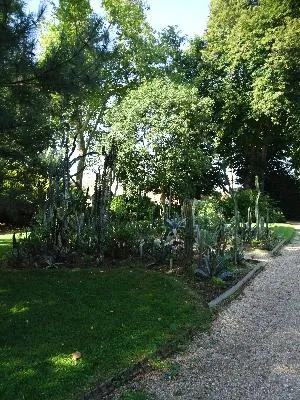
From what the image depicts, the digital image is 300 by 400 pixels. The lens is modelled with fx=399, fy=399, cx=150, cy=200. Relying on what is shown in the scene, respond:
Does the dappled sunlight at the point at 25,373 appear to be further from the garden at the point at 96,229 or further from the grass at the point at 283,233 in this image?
the grass at the point at 283,233

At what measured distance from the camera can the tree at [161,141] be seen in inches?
669

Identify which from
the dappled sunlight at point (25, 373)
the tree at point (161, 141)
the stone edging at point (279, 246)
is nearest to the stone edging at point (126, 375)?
the dappled sunlight at point (25, 373)

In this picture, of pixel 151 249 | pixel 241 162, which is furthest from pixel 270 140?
Result: pixel 151 249

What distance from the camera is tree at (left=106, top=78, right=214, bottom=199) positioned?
16984mm

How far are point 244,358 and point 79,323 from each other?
1.94 m

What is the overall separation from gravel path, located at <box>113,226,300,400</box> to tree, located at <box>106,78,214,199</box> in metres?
10.9

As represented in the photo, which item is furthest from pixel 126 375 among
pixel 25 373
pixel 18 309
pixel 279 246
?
pixel 279 246

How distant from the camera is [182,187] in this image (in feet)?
56.5

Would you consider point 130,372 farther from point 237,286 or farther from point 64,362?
point 237,286

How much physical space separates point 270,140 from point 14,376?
25.8 meters

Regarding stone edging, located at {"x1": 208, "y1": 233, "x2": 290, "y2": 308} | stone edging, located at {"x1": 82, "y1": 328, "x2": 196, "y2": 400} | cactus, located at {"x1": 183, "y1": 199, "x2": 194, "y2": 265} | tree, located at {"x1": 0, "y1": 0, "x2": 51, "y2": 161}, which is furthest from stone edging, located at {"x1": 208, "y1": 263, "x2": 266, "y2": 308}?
tree, located at {"x1": 0, "y1": 0, "x2": 51, "y2": 161}

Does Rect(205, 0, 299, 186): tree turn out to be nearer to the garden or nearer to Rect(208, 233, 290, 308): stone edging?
the garden

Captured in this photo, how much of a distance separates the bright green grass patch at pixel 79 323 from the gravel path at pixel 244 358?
14.2 inches

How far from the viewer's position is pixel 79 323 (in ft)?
15.6
